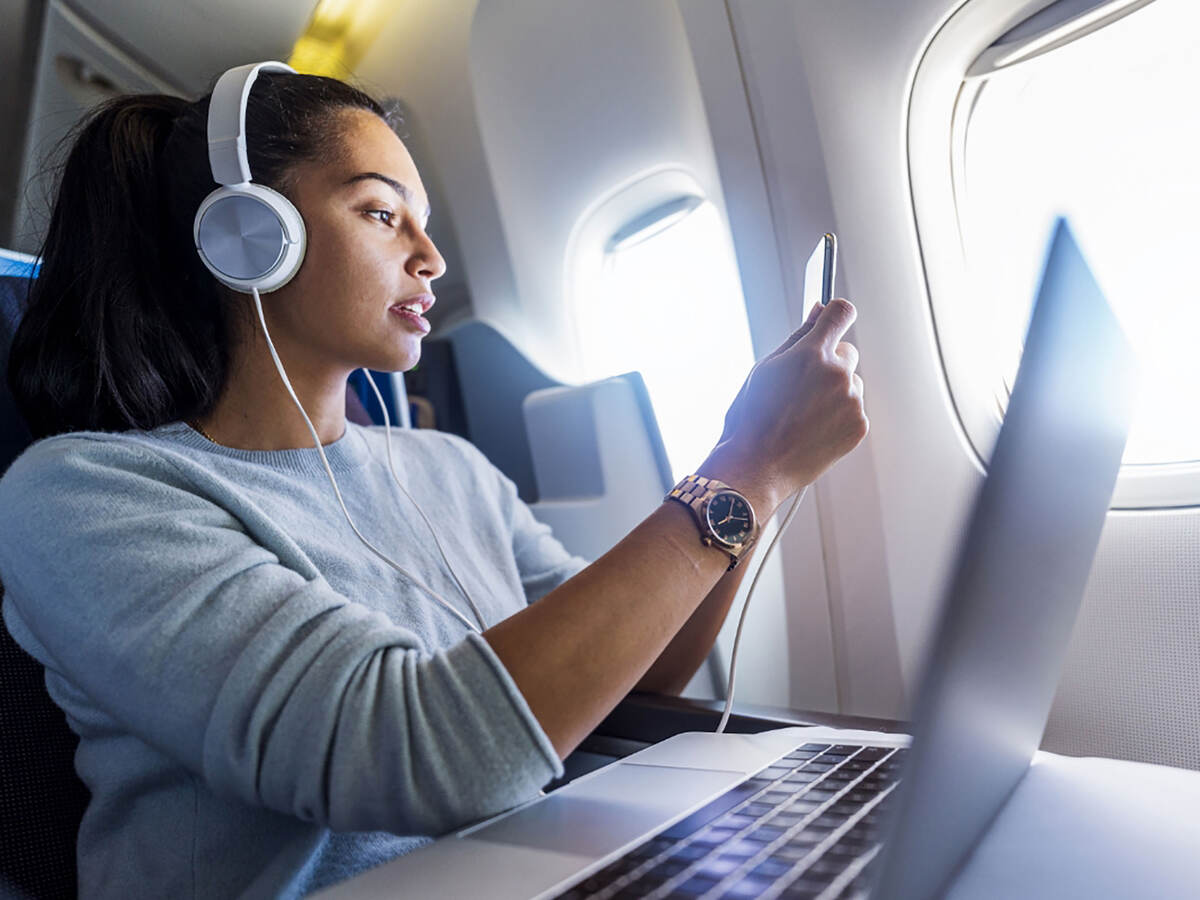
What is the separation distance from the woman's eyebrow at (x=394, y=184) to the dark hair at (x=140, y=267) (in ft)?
0.17

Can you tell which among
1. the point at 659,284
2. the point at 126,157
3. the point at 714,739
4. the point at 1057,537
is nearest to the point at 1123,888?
the point at 1057,537

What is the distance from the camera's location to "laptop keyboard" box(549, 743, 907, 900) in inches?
15.8

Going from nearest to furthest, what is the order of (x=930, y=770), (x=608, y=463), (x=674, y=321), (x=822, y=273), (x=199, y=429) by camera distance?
1. (x=930, y=770)
2. (x=822, y=273)
3. (x=199, y=429)
4. (x=608, y=463)
5. (x=674, y=321)

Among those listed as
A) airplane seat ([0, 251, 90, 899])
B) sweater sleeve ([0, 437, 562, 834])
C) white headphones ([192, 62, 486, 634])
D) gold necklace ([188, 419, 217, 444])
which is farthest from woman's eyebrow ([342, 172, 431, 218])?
airplane seat ([0, 251, 90, 899])

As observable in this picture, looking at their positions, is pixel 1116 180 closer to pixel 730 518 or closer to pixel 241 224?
pixel 730 518

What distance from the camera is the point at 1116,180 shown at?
119cm

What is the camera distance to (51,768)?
74 centimetres

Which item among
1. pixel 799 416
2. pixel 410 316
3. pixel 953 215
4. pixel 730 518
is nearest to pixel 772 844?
pixel 730 518

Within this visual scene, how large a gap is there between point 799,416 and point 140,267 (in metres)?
0.74

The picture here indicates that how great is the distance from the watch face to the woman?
0.02 m

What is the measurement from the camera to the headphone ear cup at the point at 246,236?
2.78 ft

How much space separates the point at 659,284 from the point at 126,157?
1.10 m

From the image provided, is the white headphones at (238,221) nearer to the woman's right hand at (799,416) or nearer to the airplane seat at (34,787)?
the airplane seat at (34,787)

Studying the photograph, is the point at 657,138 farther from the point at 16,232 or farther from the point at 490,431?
the point at 16,232
